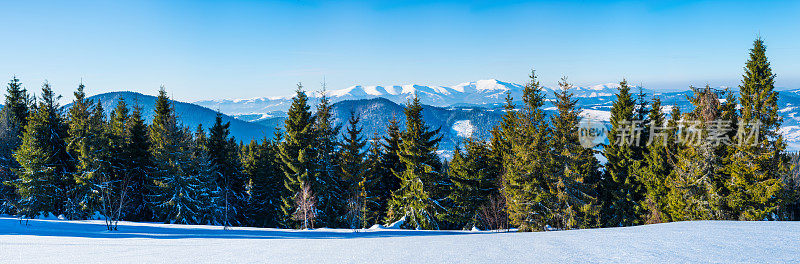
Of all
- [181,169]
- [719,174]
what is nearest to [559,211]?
[719,174]

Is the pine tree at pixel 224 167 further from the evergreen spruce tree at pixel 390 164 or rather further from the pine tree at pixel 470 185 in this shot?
the pine tree at pixel 470 185

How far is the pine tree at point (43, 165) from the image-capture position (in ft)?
94.4

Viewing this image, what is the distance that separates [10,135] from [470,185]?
4402 centimetres

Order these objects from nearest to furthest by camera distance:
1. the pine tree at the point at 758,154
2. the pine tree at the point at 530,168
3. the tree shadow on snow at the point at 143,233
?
1. the tree shadow on snow at the point at 143,233
2. the pine tree at the point at 758,154
3. the pine tree at the point at 530,168

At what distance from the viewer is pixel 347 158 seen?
32.1m

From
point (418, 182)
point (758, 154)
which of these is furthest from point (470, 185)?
point (758, 154)

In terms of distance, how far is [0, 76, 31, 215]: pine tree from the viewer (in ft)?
108

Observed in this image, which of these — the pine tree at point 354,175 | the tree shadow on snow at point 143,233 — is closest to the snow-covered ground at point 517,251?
the tree shadow on snow at point 143,233

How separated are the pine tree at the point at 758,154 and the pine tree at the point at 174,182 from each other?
127ft

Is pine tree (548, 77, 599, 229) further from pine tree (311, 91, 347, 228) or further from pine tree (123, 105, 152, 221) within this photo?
pine tree (123, 105, 152, 221)

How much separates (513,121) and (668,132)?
11278 millimetres

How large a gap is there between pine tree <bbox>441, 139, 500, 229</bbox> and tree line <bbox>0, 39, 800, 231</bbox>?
123 millimetres

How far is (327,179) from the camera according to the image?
105ft

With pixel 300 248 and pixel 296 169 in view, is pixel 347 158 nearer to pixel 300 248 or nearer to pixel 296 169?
pixel 296 169
